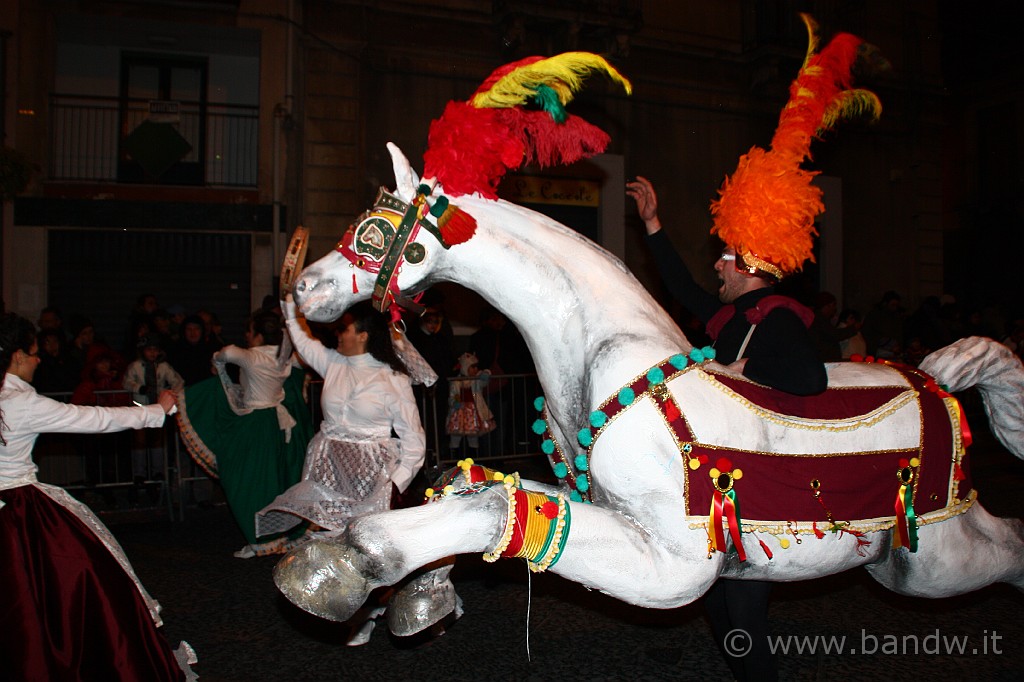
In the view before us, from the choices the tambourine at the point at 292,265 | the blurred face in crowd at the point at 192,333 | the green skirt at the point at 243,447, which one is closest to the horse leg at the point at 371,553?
the tambourine at the point at 292,265

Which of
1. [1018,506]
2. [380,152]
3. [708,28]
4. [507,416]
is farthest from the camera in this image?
[708,28]

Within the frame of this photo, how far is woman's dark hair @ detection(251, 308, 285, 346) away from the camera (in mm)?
6539

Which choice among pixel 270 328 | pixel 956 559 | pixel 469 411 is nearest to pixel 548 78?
pixel 956 559

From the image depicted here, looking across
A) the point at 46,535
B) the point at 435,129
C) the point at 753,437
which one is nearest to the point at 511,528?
the point at 753,437

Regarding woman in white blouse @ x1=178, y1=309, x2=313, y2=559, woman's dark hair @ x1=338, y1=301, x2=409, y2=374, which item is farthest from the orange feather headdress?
woman in white blouse @ x1=178, y1=309, x2=313, y2=559

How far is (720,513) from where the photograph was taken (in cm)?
249

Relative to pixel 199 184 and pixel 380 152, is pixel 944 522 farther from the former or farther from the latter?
pixel 199 184

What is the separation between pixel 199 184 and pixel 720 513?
12741 millimetres

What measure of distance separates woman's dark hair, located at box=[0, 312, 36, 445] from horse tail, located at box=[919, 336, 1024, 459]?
3.89 m

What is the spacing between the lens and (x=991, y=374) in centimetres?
318

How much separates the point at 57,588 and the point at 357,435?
1.94 meters

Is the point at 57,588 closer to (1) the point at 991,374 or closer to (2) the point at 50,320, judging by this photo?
(1) the point at 991,374

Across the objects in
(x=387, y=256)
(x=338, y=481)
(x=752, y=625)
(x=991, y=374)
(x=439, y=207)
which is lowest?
(x=752, y=625)

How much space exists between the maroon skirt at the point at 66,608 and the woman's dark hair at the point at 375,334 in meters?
1.97
